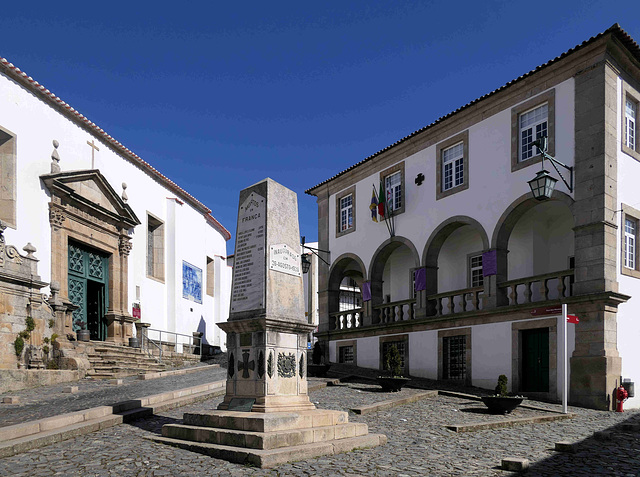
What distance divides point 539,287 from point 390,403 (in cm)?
733

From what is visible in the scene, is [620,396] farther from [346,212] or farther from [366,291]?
[346,212]

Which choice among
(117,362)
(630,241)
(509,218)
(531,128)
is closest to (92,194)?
(117,362)

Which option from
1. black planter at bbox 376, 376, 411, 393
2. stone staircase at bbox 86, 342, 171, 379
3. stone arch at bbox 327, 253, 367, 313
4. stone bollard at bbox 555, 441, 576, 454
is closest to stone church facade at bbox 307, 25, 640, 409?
stone arch at bbox 327, 253, 367, 313

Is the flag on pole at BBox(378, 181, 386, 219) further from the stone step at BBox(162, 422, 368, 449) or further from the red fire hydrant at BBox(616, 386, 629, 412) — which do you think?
the stone step at BBox(162, 422, 368, 449)

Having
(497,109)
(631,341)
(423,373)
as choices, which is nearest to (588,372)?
(631,341)

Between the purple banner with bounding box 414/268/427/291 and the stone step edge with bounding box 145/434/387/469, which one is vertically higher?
the purple banner with bounding box 414/268/427/291

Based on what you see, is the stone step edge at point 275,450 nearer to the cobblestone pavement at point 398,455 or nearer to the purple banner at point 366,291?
the cobblestone pavement at point 398,455

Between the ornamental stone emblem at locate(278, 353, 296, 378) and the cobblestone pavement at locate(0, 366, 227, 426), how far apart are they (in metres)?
4.09

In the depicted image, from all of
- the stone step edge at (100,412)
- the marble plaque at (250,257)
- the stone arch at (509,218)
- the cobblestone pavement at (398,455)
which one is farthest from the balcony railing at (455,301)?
the marble plaque at (250,257)

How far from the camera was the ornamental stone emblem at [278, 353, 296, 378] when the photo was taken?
8555mm

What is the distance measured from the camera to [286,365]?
28.4 ft

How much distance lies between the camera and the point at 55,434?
802 centimetres

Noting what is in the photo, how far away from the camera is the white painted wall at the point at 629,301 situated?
49.2 feet

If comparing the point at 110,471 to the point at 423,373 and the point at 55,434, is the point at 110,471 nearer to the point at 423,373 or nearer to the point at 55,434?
the point at 55,434
